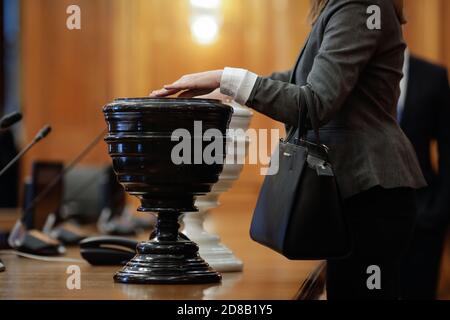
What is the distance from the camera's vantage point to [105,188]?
537 centimetres

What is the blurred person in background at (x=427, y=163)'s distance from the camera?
14.6 ft

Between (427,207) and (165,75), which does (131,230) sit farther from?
(165,75)

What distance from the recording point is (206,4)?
24.9 ft

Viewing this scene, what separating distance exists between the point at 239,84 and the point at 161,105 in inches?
6.5

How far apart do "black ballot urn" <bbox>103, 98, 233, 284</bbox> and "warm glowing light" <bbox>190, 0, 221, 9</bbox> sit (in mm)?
5796

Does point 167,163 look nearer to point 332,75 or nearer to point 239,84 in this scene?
point 239,84

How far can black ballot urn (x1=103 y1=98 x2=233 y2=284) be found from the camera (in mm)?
1784

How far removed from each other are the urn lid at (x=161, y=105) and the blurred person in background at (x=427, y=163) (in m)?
2.74

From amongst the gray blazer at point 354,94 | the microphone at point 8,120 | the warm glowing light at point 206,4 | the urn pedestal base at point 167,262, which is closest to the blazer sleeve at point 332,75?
the gray blazer at point 354,94

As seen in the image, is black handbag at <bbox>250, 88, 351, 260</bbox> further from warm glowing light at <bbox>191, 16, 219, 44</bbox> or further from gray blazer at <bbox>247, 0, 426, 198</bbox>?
warm glowing light at <bbox>191, 16, 219, 44</bbox>

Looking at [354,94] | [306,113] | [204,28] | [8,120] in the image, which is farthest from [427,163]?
[204,28]

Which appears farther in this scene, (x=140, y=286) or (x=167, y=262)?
(x=167, y=262)

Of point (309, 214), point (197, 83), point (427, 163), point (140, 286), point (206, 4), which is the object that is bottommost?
point (427, 163)

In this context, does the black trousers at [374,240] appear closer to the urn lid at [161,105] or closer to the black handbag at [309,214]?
the black handbag at [309,214]
